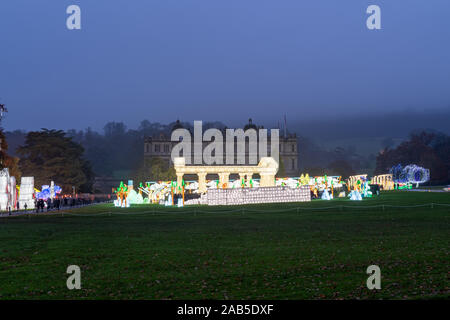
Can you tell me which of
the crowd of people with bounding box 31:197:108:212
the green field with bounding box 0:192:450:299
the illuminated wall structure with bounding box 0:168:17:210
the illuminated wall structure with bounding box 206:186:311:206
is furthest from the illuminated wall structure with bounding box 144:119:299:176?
the green field with bounding box 0:192:450:299

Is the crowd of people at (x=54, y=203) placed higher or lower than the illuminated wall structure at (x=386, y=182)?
lower

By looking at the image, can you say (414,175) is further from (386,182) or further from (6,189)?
(6,189)

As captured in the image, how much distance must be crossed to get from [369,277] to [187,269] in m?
4.77

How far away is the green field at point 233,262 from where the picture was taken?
436 inches

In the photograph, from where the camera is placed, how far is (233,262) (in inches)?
583

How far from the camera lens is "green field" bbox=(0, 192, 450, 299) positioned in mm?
11086

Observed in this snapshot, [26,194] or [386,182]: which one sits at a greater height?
[386,182]

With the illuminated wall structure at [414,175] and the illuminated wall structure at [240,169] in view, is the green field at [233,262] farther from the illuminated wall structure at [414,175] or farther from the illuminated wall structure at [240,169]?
the illuminated wall structure at [414,175]

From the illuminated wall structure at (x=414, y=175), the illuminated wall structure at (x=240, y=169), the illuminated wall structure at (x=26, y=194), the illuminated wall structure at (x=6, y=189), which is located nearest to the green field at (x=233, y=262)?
the illuminated wall structure at (x=6, y=189)

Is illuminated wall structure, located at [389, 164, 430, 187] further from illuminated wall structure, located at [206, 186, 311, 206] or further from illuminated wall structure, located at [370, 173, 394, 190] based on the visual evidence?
illuminated wall structure, located at [206, 186, 311, 206]

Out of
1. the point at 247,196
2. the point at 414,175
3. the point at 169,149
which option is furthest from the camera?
the point at 169,149

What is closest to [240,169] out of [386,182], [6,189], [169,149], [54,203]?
[54,203]
